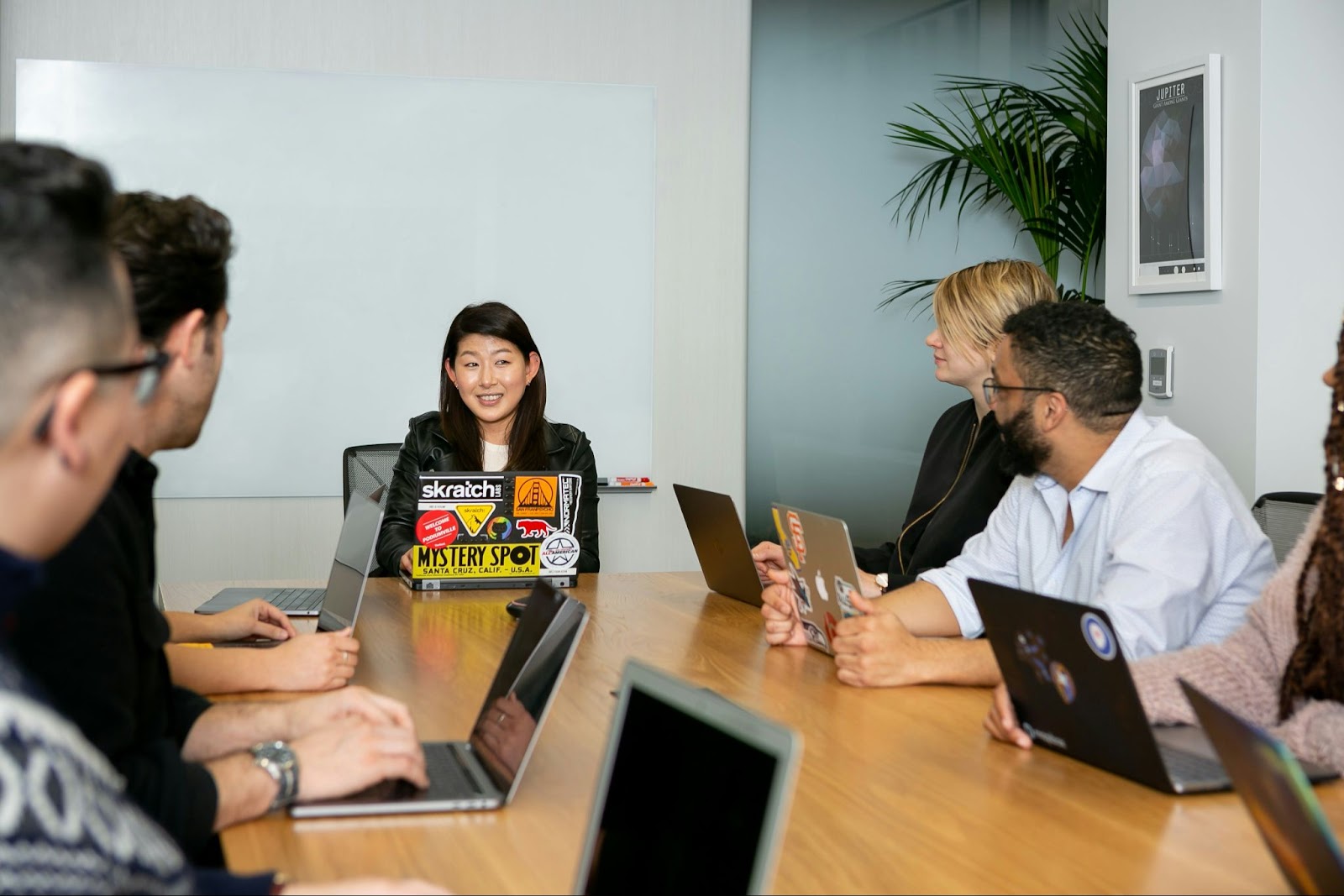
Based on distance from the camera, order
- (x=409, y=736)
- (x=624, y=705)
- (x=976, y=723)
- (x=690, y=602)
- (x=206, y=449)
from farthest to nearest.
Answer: (x=206, y=449), (x=690, y=602), (x=976, y=723), (x=409, y=736), (x=624, y=705)

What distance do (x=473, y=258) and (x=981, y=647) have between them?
9.94 ft

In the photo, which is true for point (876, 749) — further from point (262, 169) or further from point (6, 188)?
point (262, 169)

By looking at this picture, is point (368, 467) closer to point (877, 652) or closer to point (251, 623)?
point (251, 623)

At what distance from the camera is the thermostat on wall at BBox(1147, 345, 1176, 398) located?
3.36 meters

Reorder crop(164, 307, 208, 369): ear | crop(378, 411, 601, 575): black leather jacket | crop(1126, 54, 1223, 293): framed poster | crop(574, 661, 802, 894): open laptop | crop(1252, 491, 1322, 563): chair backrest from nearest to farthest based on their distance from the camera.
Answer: crop(574, 661, 802, 894): open laptop → crop(164, 307, 208, 369): ear → crop(1252, 491, 1322, 563): chair backrest → crop(1126, 54, 1223, 293): framed poster → crop(378, 411, 601, 575): black leather jacket

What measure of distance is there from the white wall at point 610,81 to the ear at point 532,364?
1238mm

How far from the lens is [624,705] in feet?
3.43

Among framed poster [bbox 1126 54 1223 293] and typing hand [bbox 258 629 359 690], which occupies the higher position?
framed poster [bbox 1126 54 1223 293]

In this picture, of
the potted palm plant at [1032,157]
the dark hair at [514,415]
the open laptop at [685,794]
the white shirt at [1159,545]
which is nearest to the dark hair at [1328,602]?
the white shirt at [1159,545]

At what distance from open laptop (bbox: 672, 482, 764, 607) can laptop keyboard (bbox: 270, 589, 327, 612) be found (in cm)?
83

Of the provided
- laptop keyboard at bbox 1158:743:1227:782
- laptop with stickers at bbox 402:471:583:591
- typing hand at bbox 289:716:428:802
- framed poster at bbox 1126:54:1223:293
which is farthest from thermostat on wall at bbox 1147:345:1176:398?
typing hand at bbox 289:716:428:802

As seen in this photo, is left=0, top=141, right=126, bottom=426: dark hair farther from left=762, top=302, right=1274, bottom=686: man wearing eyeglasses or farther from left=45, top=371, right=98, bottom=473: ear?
left=762, top=302, right=1274, bottom=686: man wearing eyeglasses

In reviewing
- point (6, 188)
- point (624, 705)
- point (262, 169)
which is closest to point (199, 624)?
point (624, 705)

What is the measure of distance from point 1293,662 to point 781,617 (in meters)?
0.93
